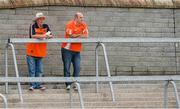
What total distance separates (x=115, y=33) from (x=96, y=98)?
3.71m

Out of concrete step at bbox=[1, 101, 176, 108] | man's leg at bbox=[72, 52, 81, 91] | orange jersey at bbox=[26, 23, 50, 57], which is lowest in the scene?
concrete step at bbox=[1, 101, 176, 108]

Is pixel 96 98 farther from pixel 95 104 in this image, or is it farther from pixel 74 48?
pixel 74 48

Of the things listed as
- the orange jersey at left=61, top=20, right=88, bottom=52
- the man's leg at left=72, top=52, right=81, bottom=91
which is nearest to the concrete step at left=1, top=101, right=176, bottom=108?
the man's leg at left=72, top=52, right=81, bottom=91

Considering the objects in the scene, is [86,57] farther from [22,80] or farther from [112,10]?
[22,80]

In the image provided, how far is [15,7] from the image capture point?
1286cm

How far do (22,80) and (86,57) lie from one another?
17.4ft

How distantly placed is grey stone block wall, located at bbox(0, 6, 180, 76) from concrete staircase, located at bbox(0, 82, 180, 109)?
209 cm

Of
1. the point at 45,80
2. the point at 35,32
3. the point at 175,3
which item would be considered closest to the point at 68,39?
the point at 35,32

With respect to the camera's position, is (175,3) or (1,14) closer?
(1,14)

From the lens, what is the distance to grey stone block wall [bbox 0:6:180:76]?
12844mm

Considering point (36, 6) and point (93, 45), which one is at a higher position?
point (36, 6)

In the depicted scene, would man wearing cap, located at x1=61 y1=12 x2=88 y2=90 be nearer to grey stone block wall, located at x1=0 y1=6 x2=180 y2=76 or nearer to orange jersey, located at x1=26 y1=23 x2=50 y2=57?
orange jersey, located at x1=26 y1=23 x2=50 y2=57

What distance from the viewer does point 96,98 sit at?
9.91 m

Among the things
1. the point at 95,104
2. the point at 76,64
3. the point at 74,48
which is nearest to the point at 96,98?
the point at 95,104
